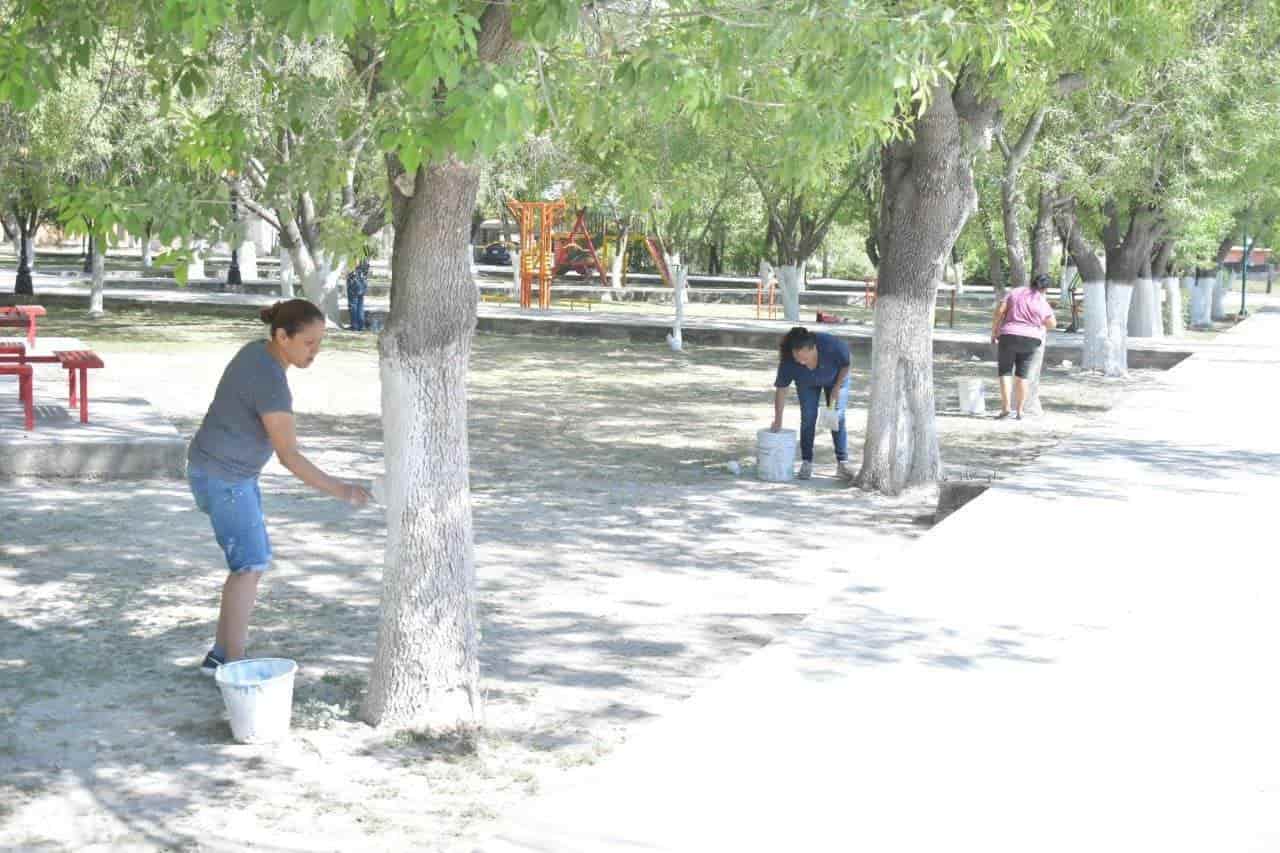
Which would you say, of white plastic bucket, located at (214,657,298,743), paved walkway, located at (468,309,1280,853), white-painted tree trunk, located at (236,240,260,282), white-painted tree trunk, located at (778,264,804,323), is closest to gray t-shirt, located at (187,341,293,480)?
white plastic bucket, located at (214,657,298,743)

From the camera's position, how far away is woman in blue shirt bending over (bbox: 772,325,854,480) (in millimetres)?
12125

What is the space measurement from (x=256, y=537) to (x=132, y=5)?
6.98 ft

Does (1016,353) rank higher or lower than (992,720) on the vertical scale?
higher

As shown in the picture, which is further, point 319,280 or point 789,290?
point 789,290

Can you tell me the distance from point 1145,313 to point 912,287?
1933 cm

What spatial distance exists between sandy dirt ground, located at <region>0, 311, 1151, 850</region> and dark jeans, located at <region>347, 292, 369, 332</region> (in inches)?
475

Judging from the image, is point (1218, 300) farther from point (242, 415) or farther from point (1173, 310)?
point (242, 415)

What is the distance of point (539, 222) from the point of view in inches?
A: 1451

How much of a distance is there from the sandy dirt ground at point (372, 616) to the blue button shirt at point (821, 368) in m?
0.76

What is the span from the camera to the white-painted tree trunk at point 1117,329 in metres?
23.3

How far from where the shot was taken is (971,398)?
17.5 m

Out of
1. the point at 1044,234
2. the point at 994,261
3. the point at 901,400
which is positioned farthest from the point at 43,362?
the point at 994,261

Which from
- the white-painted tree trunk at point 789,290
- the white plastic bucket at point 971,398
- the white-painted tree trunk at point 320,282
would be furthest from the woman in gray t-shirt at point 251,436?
the white-painted tree trunk at point 789,290

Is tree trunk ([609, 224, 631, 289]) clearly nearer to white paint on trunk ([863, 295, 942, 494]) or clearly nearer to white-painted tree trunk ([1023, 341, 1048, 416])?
A: white-painted tree trunk ([1023, 341, 1048, 416])
